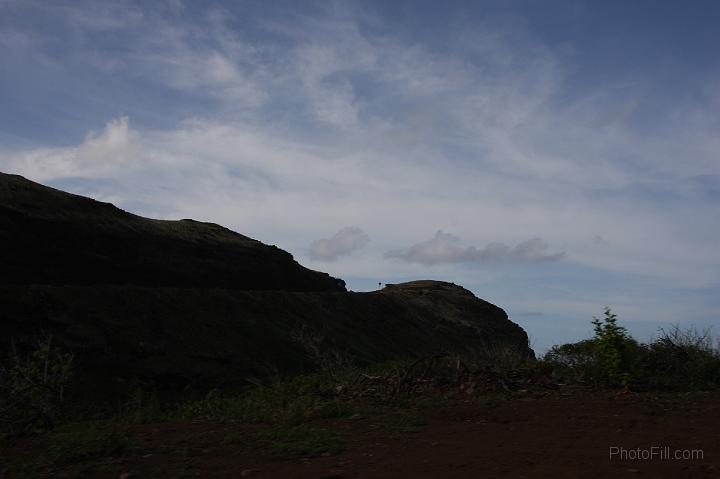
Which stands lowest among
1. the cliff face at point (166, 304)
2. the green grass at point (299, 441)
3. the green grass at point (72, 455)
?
the green grass at point (72, 455)

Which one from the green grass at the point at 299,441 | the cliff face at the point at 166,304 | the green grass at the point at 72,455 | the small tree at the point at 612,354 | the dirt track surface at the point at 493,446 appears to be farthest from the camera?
the cliff face at the point at 166,304

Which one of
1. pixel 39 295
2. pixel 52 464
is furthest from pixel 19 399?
pixel 39 295

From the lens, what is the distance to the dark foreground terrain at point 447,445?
500cm

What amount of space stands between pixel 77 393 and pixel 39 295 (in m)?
5.04

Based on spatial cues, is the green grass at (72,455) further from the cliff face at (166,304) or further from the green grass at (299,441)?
the cliff face at (166,304)

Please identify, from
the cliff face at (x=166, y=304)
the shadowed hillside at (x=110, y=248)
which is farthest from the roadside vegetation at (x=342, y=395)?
the shadowed hillside at (x=110, y=248)

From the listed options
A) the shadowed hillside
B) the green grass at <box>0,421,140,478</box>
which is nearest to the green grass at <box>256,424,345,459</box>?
the green grass at <box>0,421,140,478</box>

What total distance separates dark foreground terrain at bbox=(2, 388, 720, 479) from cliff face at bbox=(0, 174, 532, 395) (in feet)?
20.7

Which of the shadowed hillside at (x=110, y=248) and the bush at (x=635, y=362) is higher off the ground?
the shadowed hillside at (x=110, y=248)

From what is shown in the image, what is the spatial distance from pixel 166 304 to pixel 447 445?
21.3 metres

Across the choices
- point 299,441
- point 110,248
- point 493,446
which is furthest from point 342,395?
point 110,248

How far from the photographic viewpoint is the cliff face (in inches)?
813

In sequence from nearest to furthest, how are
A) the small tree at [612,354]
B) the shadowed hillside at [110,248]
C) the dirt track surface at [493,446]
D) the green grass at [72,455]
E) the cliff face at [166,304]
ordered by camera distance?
the dirt track surface at [493,446] < the green grass at [72,455] < the small tree at [612,354] < the cliff face at [166,304] < the shadowed hillside at [110,248]

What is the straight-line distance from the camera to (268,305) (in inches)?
1194
